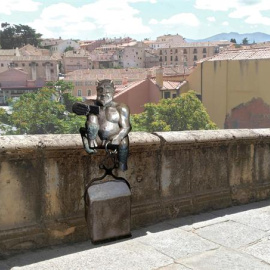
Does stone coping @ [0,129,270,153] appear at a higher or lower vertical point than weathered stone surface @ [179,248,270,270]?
higher

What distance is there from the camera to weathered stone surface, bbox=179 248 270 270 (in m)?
3.27

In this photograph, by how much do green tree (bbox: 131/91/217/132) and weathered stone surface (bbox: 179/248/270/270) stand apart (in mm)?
29806

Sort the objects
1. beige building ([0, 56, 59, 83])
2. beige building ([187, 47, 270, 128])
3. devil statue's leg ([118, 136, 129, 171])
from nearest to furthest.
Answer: devil statue's leg ([118, 136, 129, 171])
beige building ([187, 47, 270, 128])
beige building ([0, 56, 59, 83])

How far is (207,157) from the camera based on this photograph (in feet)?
15.1

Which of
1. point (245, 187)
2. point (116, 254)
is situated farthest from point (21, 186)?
point (245, 187)

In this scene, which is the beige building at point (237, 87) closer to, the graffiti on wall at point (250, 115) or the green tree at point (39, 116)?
the graffiti on wall at point (250, 115)

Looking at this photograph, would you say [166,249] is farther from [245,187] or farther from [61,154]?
[245,187]

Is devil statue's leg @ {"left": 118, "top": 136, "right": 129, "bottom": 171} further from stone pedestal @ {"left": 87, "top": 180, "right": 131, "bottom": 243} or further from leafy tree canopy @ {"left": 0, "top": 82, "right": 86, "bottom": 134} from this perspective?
leafy tree canopy @ {"left": 0, "top": 82, "right": 86, "bottom": 134}

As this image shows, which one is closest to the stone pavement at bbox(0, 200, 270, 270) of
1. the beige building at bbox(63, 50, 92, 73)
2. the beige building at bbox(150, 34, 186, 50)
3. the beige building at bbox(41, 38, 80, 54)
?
the beige building at bbox(63, 50, 92, 73)

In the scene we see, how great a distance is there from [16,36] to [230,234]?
10224 cm

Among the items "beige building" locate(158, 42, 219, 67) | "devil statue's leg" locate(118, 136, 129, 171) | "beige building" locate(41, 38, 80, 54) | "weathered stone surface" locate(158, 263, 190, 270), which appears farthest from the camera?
"beige building" locate(41, 38, 80, 54)

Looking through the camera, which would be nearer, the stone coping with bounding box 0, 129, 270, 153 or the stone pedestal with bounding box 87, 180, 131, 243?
the stone coping with bounding box 0, 129, 270, 153

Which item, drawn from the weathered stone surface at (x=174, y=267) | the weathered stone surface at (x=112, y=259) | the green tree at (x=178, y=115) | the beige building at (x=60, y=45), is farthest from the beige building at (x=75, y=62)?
the weathered stone surface at (x=174, y=267)

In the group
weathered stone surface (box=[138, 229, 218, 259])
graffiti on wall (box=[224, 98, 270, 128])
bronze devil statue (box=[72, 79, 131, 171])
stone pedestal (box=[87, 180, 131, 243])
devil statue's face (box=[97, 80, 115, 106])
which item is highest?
devil statue's face (box=[97, 80, 115, 106])
